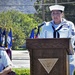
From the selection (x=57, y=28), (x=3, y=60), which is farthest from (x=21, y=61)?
(x=3, y=60)

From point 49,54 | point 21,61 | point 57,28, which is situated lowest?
point 21,61

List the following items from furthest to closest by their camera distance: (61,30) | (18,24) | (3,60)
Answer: (18,24) → (61,30) → (3,60)

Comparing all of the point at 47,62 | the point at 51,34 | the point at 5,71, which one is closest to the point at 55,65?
the point at 47,62

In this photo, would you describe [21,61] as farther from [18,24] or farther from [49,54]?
[49,54]

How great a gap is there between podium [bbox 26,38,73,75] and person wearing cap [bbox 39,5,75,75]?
1.34 m

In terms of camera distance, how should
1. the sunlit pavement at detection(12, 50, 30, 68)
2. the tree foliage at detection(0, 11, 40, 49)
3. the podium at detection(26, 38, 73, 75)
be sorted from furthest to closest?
the tree foliage at detection(0, 11, 40, 49) → the sunlit pavement at detection(12, 50, 30, 68) → the podium at detection(26, 38, 73, 75)

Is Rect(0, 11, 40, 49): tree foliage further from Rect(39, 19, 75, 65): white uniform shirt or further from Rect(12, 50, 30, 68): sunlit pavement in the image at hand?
Rect(39, 19, 75, 65): white uniform shirt

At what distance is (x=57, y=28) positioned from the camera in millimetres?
5547

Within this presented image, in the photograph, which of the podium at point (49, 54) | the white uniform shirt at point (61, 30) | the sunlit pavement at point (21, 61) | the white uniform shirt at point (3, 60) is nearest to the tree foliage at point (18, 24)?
the sunlit pavement at point (21, 61)

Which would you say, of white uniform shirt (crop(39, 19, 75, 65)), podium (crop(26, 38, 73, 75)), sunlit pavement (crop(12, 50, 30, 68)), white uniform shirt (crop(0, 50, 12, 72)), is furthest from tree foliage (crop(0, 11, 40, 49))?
podium (crop(26, 38, 73, 75))

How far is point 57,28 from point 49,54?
1.49m

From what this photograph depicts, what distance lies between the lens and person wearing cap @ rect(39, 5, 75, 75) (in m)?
5.47

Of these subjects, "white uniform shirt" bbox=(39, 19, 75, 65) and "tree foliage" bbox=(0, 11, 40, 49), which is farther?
"tree foliage" bbox=(0, 11, 40, 49)

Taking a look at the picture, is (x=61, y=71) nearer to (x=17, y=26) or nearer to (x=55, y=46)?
(x=55, y=46)
